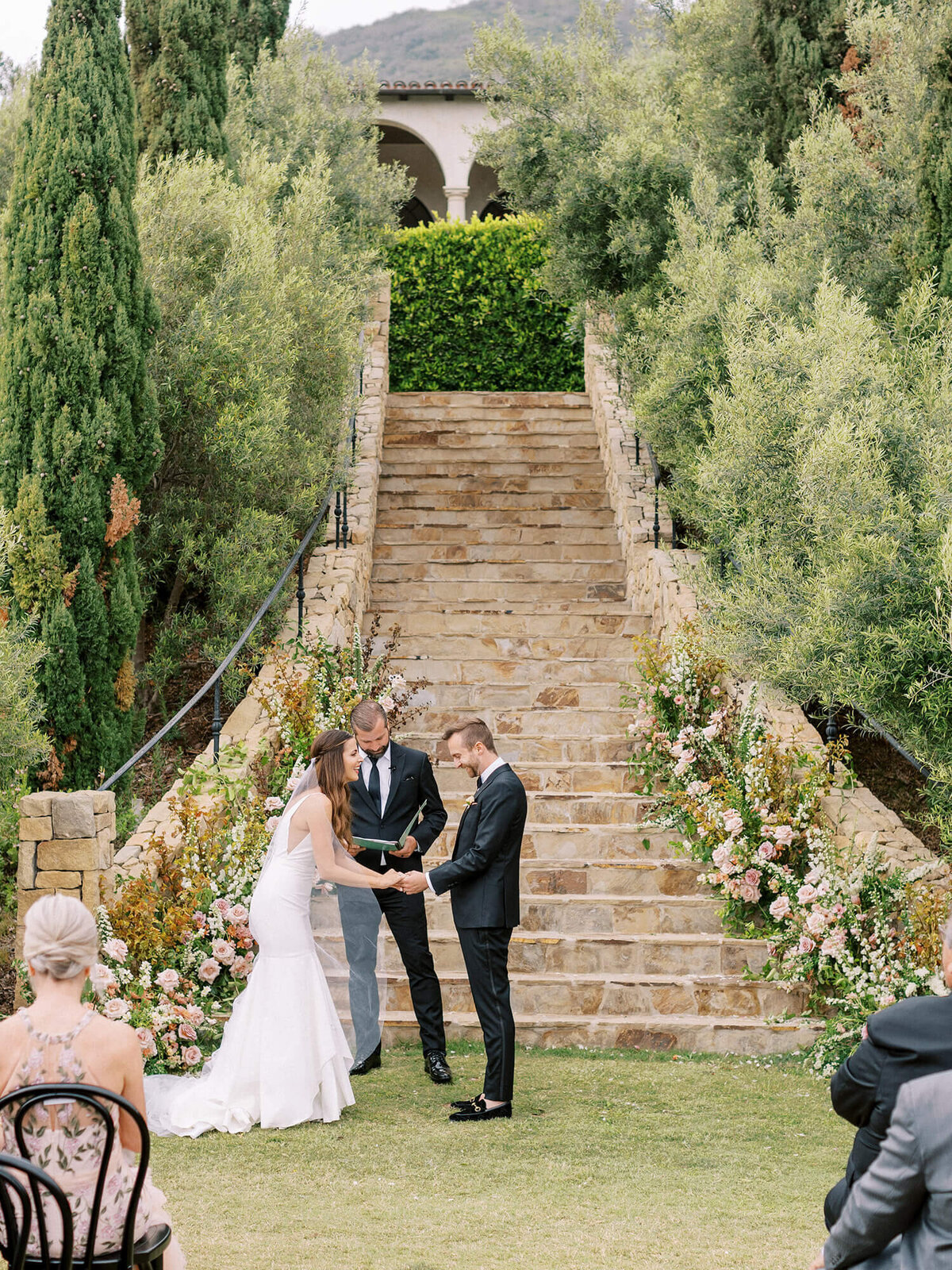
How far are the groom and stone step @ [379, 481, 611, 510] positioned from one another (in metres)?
7.16

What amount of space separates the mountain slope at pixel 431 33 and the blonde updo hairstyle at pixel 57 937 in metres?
79.5

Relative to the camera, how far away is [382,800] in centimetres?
662

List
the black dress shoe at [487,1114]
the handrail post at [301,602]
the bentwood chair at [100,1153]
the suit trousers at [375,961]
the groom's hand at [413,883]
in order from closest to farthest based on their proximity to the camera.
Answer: the bentwood chair at [100,1153] < the black dress shoe at [487,1114] < the groom's hand at [413,883] < the suit trousers at [375,961] < the handrail post at [301,602]

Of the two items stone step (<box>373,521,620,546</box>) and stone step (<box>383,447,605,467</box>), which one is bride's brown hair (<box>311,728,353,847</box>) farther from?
stone step (<box>383,447,605,467</box>)

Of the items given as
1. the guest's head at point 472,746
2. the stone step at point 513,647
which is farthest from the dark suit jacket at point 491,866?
the stone step at point 513,647

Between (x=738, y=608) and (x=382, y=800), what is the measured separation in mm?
2220

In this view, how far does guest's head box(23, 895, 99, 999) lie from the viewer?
3078mm

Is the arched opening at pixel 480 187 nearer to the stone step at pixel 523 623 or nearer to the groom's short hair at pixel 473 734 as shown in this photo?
the stone step at pixel 523 623

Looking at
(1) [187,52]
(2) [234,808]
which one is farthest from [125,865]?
(1) [187,52]

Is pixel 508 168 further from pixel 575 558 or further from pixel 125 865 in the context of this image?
pixel 125 865

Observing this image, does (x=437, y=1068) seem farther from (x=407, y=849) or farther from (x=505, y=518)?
(x=505, y=518)

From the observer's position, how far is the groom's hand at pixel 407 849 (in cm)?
648

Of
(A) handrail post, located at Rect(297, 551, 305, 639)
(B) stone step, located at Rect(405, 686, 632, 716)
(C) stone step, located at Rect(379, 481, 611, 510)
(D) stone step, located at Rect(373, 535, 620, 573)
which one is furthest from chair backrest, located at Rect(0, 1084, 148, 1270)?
(C) stone step, located at Rect(379, 481, 611, 510)

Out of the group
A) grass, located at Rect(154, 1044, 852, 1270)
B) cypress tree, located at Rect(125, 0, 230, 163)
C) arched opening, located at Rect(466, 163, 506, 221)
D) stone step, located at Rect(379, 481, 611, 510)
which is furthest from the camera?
arched opening, located at Rect(466, 163, 506, 221)
